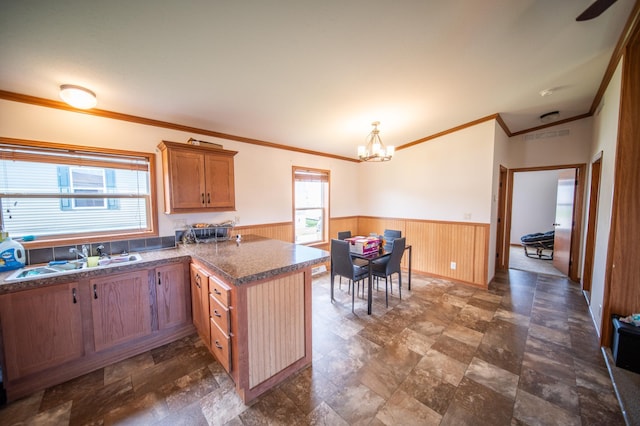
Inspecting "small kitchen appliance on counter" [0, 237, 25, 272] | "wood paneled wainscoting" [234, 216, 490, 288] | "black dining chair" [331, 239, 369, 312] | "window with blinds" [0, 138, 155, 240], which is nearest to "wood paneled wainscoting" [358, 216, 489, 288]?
"wood paneled wainscoting" [234, 216, 490, 288]

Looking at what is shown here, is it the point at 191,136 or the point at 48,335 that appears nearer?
the point at 48,335

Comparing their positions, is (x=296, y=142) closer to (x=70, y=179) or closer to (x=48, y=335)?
(x=70, y=179)

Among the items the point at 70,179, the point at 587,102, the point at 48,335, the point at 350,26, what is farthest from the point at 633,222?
the point at 70,179

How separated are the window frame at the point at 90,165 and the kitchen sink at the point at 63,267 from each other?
234mm

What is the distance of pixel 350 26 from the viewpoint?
62.2 inches

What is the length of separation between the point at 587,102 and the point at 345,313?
4.61 metres

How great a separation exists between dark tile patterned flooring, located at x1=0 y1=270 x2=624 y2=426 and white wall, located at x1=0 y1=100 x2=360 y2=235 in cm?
160

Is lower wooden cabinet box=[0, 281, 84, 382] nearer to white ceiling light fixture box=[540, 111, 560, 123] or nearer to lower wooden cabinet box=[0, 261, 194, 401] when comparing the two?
lower wooden cabinet box=[0, 261, 194, 401]

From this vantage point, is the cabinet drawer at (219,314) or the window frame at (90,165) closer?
the cabinet drawer at (219,314)

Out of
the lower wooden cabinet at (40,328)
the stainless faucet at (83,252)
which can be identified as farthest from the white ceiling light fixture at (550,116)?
the stainless faucet at (83,252)

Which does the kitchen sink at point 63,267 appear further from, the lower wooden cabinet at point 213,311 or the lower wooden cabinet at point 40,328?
the lower wooden cabinet at point 213,311

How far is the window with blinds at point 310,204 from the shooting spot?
173 inches

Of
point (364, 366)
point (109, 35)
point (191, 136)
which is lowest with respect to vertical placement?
point (364, 366)

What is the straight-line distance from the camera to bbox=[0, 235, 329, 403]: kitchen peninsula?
5.49 ft
